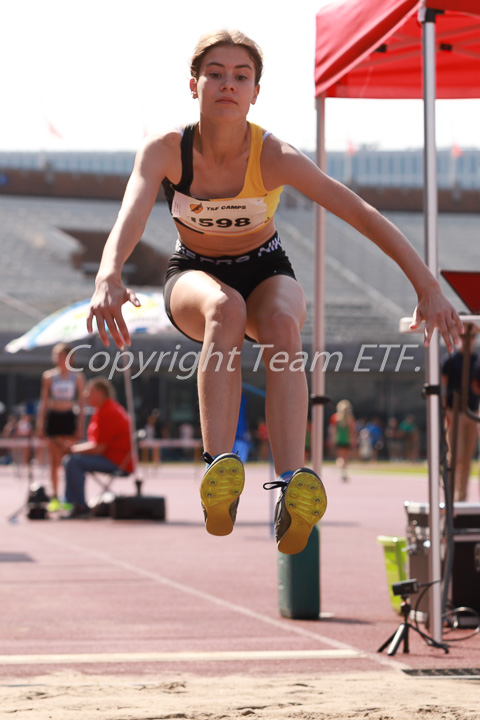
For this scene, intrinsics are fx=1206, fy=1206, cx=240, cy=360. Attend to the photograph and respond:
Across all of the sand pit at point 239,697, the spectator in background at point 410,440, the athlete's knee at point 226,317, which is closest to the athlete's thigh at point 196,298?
the athlete's knee at point 226,317

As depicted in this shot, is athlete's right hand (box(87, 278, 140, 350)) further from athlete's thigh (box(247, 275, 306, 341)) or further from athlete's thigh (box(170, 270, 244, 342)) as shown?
athlete's thigh (box(247, 275, 306, 341))

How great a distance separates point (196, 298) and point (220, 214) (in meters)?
0.36

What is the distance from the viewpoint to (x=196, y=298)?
4.90 metres

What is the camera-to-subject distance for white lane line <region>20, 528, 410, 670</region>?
6531mm

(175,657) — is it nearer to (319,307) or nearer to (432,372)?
(432,372)

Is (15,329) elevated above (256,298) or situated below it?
above

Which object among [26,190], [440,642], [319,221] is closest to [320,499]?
[440,642]

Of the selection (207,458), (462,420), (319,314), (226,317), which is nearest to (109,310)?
(226,317)

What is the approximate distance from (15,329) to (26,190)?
14.5m

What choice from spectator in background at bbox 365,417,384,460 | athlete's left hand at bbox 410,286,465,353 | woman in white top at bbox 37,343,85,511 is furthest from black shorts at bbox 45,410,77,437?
spectator in background at bbox 365,417,384,460

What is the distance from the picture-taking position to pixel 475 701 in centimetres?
522

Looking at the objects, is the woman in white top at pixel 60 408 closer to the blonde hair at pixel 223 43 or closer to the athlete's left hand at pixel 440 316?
the blonde hair at pixel 223 43

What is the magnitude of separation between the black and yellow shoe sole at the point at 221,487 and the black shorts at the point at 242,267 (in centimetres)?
83

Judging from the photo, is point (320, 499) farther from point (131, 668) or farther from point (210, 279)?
point (131, 668)
